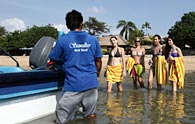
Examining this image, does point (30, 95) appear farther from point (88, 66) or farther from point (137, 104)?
point (137, 104)

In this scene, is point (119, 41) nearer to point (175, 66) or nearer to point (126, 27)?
point (126, 27)

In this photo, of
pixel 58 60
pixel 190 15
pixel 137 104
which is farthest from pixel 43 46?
pixel 190 15

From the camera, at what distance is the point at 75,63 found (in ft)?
15.0

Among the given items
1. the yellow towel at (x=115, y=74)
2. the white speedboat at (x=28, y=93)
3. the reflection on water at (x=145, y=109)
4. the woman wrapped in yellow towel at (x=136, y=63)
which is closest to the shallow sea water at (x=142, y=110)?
the reflection on water at (x=145, y=109)

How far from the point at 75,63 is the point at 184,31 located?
62.6 meters

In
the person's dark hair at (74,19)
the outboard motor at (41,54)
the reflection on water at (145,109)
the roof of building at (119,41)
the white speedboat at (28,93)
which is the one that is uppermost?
the roof of building at (119,41)

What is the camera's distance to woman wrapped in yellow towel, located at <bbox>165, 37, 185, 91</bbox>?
33.2 ft

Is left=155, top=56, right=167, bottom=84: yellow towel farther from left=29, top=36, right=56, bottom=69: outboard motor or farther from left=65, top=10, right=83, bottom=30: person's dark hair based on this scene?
left=65, top=10, right=83, bottom=30: person's dark hair

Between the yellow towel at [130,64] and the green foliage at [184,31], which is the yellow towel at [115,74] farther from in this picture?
the green foliage at [184,31]

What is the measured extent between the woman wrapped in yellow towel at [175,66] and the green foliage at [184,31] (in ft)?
180

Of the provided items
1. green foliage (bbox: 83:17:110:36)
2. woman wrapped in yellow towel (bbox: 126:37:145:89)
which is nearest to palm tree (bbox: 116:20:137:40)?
green foliage (bbox: 83:17:110:36)

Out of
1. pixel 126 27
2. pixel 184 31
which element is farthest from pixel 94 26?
pixel 184 31

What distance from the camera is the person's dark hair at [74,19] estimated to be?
4648 millimetres

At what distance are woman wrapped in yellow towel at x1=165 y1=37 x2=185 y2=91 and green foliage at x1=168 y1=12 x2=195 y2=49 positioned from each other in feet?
180
